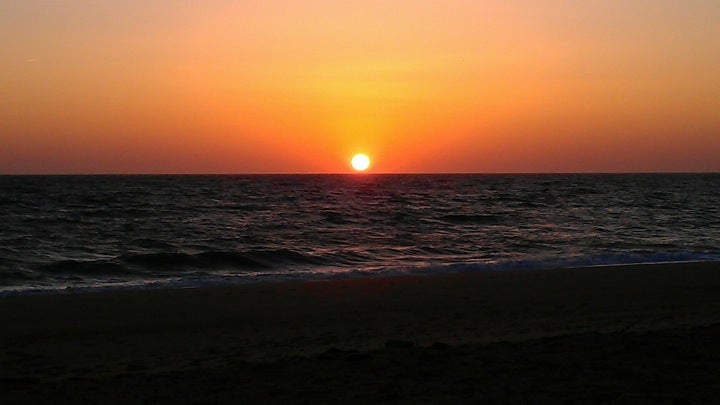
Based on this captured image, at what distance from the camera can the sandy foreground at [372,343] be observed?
6715 millimetres

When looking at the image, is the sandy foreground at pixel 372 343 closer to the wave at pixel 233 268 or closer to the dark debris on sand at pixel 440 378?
the dark debris on sand at pixel 440 378

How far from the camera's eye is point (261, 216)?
41094 mm

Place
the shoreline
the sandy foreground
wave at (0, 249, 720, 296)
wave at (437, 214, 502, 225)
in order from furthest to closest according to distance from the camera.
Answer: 1. wave at (437, 214, 502, 225)
2. wave at (0, 249, 720, 296)
3. the shoreline
4. the sandy foreground

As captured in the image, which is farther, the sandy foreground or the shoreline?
the shoreline

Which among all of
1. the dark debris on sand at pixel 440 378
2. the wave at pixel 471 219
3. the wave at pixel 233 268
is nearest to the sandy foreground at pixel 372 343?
the dark debris on sand at pixel 440 378

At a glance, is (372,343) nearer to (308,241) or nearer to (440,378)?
(440,378)

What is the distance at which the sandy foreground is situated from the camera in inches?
264

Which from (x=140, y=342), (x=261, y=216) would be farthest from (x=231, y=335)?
(x=261, y=216)

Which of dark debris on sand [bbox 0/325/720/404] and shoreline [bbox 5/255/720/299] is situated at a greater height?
dark debris on sand [bbox 0/325/720/404]

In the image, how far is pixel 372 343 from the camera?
945 cm

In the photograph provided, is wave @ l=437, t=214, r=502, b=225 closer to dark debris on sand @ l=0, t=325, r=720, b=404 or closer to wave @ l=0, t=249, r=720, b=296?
wave @ l=0, t=249, r=720, b=296

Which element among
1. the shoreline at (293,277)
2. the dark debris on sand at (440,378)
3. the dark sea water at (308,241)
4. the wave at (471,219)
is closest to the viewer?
the dark debris on sand at (440,378)

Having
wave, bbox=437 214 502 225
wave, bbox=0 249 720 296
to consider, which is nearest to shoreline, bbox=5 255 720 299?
wave, bbox=0 249 720 296

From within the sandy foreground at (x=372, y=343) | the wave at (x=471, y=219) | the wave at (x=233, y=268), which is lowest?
the wave at (x=233, y=268)
